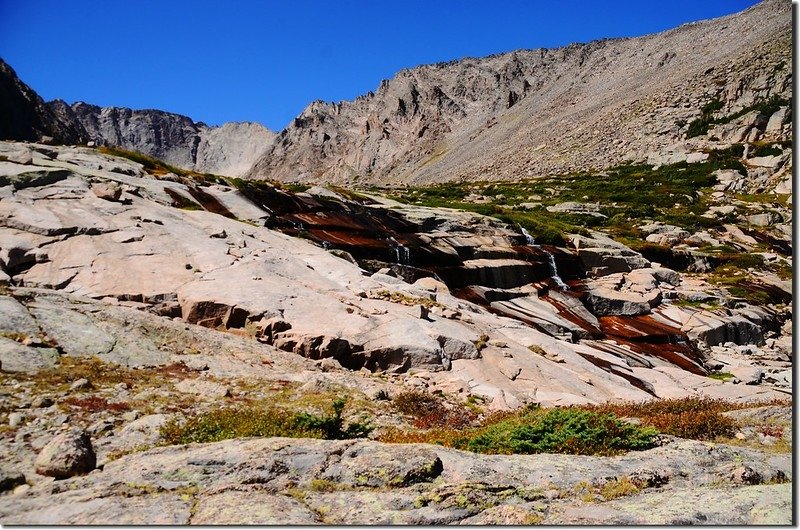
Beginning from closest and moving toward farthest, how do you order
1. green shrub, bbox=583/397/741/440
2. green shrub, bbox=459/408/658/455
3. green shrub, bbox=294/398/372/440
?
green shrub, bbox=459/408/658/455 < green shrub, bbox=294/398/372/440 < green shrub, bbox=583/397/741/440

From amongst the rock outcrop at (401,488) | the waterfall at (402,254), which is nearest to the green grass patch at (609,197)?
the waterfall at (402,254)

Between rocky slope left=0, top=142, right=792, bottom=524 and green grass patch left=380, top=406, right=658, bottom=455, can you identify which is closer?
rocky slope left=0, top=142, right=792, bottom=524

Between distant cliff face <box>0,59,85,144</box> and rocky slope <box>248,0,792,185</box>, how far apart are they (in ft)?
296

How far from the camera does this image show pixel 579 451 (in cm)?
865

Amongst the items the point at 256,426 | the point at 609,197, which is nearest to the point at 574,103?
the point at 609,197

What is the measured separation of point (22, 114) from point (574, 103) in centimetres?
15388

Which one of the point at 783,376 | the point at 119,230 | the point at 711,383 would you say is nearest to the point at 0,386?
the point at 119,230

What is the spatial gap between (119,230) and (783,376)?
31.6m

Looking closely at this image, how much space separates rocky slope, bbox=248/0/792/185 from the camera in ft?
320

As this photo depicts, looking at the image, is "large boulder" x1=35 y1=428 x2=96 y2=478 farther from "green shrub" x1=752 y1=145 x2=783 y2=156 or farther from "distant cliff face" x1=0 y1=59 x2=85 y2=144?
"distant cliff face" x1=0 y1=59 x2=85 y2=144

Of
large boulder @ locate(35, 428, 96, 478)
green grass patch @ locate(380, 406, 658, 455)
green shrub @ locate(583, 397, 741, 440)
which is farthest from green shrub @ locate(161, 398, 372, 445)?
green shrub @ locate(583, 397, 741, 440)

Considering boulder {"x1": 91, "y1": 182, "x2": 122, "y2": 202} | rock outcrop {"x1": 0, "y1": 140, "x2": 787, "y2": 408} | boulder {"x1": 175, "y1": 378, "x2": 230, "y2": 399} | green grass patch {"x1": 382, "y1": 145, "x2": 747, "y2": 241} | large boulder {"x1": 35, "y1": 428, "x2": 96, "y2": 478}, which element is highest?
green grass patch {"x1": 382, "y1": 145, "x2": 747, "y2": 241}

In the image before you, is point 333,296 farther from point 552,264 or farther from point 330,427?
point 552,264

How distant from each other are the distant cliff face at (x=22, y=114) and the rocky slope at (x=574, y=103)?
296 feet
